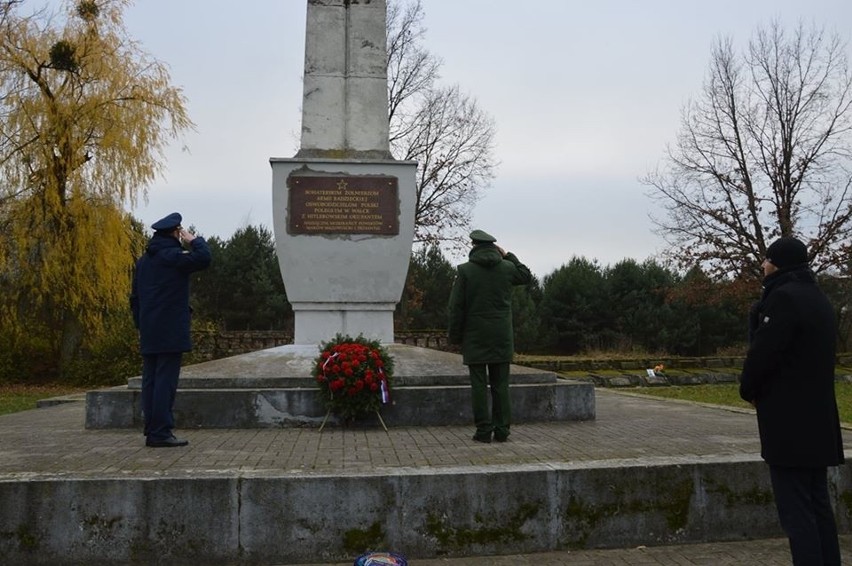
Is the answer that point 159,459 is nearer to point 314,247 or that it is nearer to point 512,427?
point 512,427

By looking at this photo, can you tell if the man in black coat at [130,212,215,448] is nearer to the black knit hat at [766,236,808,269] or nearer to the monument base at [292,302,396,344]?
the monument base at [292,302,396,344]

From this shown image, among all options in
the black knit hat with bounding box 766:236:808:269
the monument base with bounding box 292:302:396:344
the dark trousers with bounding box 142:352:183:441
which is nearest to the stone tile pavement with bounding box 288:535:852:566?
the black knit hat with bounding box 766:236:808:269

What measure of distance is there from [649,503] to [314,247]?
5.25 metres

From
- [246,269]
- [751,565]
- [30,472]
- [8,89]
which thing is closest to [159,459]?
[30,472]

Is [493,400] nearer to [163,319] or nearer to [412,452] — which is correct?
[412,452]

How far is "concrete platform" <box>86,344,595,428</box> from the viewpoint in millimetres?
7113

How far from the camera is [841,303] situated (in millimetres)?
30125

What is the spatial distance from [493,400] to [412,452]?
1044 millimetres

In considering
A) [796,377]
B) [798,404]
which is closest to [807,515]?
[798,404]

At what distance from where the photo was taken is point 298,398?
284 inches

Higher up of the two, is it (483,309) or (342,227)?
(342,227)

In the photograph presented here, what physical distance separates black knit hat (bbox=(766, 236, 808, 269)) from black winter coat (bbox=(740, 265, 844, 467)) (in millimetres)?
98

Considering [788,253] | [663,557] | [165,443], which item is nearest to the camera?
[788,253]

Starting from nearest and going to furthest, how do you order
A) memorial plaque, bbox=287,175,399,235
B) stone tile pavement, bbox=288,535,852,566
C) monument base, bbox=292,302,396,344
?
stone tile pavement, bbox=288,535,852,566 < memorial plaque, bbox=287,175,399,235 < monument base, bbox=292,302,396,344
